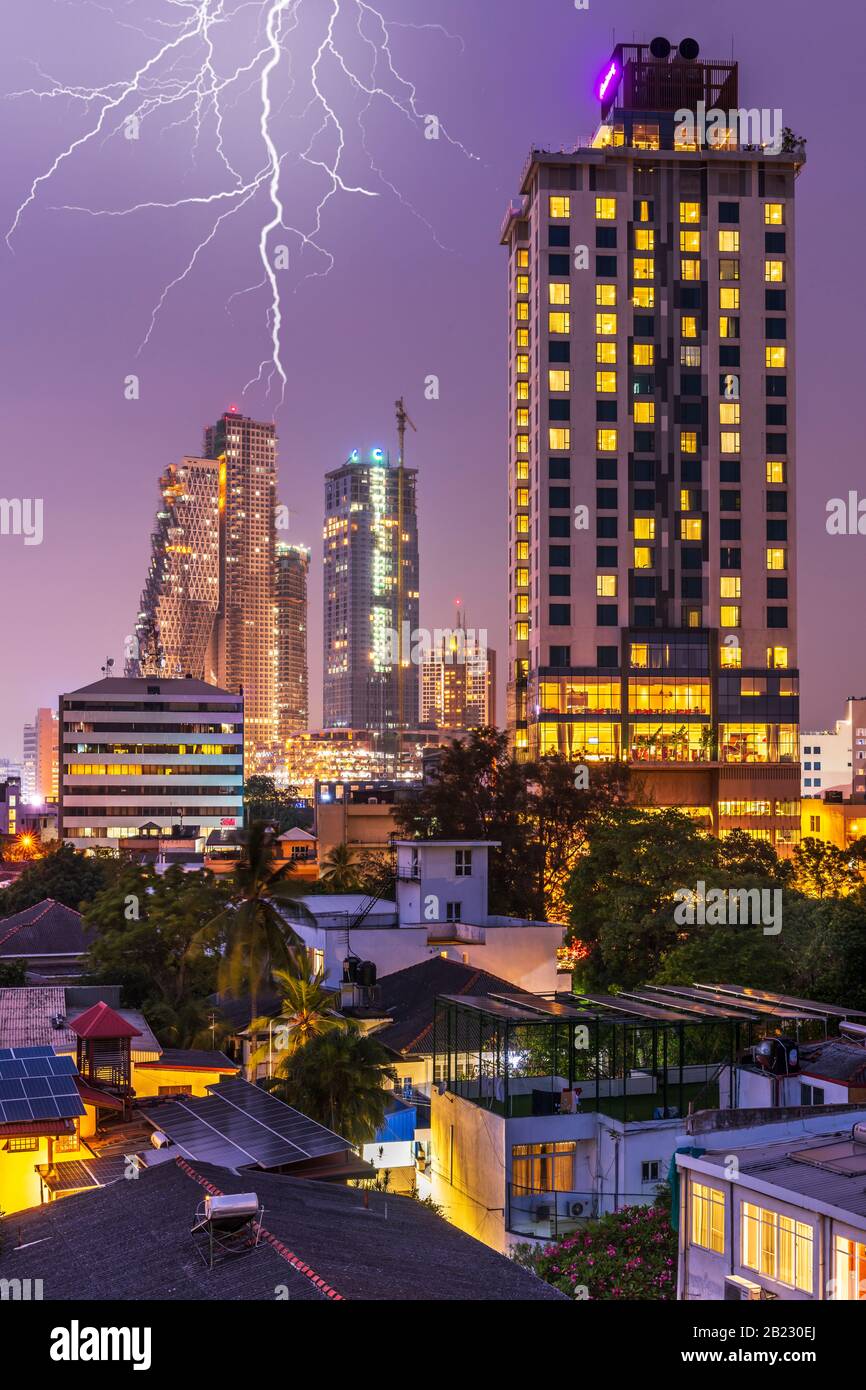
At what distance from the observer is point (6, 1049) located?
79.5ft

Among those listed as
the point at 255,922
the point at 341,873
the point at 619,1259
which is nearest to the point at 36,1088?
the point at 619,1259

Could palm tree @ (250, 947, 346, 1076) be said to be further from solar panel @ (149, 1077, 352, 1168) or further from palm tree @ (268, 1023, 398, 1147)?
solar panel @ (149, 1077, 352, 1168)

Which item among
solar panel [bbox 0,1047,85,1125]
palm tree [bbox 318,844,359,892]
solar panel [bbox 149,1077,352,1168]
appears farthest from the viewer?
palm tree [bbox 318,844,359,892]

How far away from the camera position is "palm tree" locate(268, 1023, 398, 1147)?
2516 cm

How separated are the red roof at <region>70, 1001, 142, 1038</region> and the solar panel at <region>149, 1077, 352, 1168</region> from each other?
3.25 metres

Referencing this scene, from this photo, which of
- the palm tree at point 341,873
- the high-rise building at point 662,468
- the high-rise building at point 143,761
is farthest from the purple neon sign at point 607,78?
the palm tree at point 341,873

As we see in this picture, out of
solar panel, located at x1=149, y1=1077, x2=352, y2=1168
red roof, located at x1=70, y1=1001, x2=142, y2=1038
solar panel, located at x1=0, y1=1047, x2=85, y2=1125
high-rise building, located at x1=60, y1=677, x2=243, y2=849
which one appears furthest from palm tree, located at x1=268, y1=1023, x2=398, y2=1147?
high-rise building, located at x1=60, y1=677, x2=243, y2=849

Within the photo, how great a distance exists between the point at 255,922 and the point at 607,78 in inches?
3448

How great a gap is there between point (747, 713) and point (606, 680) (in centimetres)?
1061

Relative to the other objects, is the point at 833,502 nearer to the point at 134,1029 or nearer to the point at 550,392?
the point at 550,392

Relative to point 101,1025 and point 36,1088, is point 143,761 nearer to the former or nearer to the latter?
point 101,1025

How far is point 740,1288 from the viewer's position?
1435 centimetres

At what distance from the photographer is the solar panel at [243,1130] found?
1942 centimetres

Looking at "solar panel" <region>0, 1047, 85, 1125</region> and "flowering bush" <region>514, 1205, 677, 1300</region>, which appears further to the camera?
"solar panel" <region>0, 1047, 85, 1125</region>
